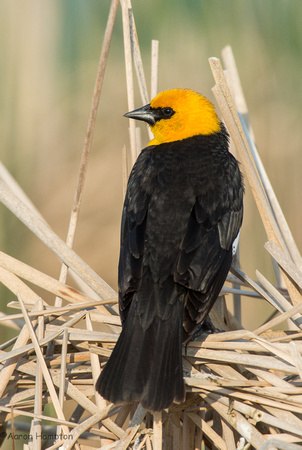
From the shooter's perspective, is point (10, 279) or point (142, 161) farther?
point (142, 161)

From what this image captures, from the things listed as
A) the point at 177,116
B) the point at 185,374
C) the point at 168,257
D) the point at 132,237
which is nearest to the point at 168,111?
the point at 177,116

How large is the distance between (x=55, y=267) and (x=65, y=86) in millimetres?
1199

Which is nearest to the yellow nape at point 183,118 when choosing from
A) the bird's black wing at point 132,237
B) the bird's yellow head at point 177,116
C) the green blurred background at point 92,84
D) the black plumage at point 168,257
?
the bird's yellow head at point 177,116

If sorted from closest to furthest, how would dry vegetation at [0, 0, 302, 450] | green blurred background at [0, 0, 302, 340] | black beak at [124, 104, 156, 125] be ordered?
dry vegetation at [0, 0, 302, 450], black beak at [124, 104, 156, 125], green blurred background at [0, 0, 302, 340]

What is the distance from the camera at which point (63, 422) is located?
159 centimetres

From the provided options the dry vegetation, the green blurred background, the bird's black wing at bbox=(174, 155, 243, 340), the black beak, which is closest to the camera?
the dry vegetation

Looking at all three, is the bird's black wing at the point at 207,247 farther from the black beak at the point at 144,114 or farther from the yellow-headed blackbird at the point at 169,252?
the black beak at the point at 144,114

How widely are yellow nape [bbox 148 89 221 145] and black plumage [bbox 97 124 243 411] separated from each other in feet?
0.47

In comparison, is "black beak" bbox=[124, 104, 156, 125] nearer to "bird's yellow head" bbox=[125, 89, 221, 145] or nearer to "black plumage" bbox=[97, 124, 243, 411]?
"bird's yellow head" bbox=[125, 89, 221, 145]

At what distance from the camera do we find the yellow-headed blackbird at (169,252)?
168cm

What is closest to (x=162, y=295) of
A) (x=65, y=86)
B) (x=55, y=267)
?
(x=55, y=267)

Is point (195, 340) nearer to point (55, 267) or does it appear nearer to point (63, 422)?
point (63, 422)

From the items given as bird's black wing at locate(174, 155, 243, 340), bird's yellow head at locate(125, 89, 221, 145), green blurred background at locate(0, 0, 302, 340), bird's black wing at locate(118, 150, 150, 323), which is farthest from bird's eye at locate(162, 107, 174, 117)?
green blurred background at locate(0, 0, 302, 340)

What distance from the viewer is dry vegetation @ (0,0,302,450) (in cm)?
161
